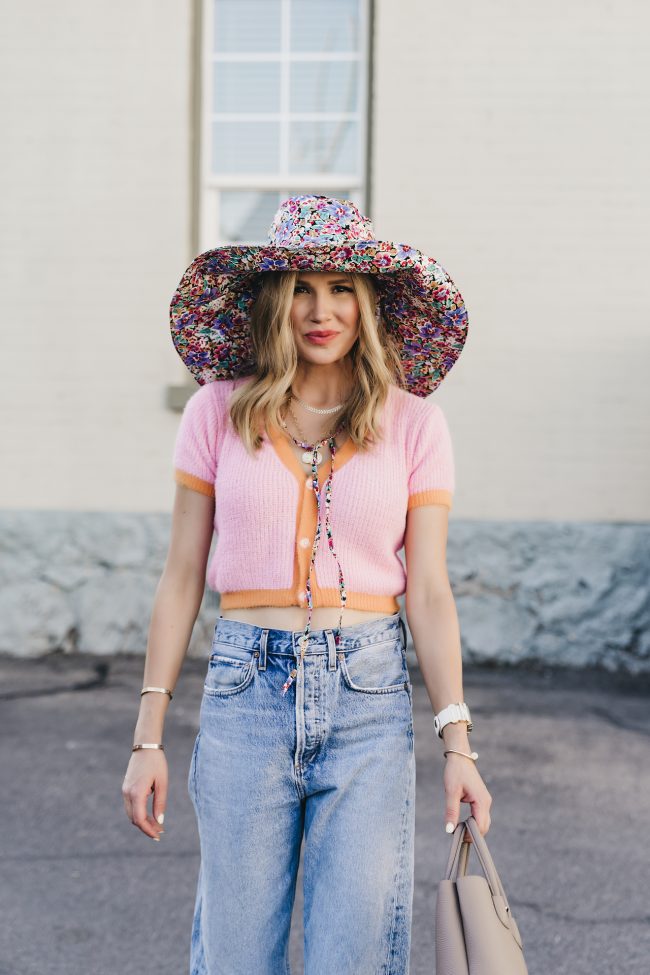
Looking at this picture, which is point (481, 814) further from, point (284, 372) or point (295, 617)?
point (284, 372)

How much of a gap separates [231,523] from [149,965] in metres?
1.68

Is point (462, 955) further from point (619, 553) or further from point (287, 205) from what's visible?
point (619, 553)

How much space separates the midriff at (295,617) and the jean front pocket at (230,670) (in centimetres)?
6

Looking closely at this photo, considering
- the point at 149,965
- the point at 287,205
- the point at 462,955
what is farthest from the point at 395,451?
the point at 149,965

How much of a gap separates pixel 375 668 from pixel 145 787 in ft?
1.66

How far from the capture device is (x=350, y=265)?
2.18 m

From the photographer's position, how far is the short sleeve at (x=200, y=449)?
2254 mm

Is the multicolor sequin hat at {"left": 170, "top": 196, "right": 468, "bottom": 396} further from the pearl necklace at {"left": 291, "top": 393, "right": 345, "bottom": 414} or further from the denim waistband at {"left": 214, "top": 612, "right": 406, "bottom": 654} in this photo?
A: the denim waistband at {"left": 214, "top": 612, "right": 406, "bottom": 654}

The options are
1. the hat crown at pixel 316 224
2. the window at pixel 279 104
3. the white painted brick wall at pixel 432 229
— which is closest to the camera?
the hat crown at pixel 316 224

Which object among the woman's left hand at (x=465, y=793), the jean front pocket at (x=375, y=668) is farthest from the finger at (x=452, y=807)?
the jean front pocket at (x=375, y=668)

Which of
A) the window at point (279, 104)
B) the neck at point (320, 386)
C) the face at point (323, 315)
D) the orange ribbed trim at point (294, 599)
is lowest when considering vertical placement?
the orange ribbed trim at point (294, 599)

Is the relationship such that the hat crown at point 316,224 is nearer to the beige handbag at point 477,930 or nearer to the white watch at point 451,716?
the white watch at point 451,716

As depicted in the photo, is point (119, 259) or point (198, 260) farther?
point (119, 259)

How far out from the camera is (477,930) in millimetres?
1772
